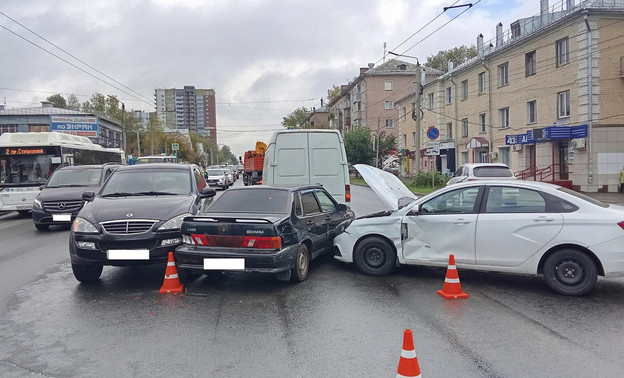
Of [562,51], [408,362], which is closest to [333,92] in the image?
[562,51]

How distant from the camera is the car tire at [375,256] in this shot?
24.6 feet

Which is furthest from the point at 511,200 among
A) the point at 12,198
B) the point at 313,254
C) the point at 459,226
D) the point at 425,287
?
the point at 12,198

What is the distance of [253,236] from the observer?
6.49 m

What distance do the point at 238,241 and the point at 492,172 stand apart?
43.8ft

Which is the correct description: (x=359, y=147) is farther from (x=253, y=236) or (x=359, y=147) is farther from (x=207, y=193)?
(x=253, y=236)

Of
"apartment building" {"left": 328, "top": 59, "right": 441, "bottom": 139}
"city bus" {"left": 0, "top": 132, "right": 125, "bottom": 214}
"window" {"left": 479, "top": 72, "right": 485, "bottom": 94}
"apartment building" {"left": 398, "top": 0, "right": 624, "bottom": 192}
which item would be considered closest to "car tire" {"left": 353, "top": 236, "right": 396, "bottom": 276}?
"city bus" {"left": 0, "top": 132, "right": 125, "bottom": 214}

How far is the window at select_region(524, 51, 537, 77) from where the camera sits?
28453mm

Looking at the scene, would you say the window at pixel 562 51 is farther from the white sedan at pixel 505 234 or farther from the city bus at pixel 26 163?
the city bus at pixel 26 163

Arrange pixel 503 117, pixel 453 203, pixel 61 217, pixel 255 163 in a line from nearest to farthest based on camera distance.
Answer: pixel 453 203, pixel 61 217, pixel 503 117, pixel 255 163

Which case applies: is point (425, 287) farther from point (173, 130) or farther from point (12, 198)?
point (173, 130)

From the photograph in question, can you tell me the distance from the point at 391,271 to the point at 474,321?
7.28 feet

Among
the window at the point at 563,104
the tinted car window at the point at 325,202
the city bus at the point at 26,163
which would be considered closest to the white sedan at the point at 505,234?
the tinted car window at the point at 325,202

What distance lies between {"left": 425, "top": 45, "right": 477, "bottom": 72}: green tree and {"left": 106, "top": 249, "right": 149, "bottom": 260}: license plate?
61.9 m

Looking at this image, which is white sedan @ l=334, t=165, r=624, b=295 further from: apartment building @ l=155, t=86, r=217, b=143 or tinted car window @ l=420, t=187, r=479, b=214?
apartment building @ l=155, t=86, r=217, b=143
